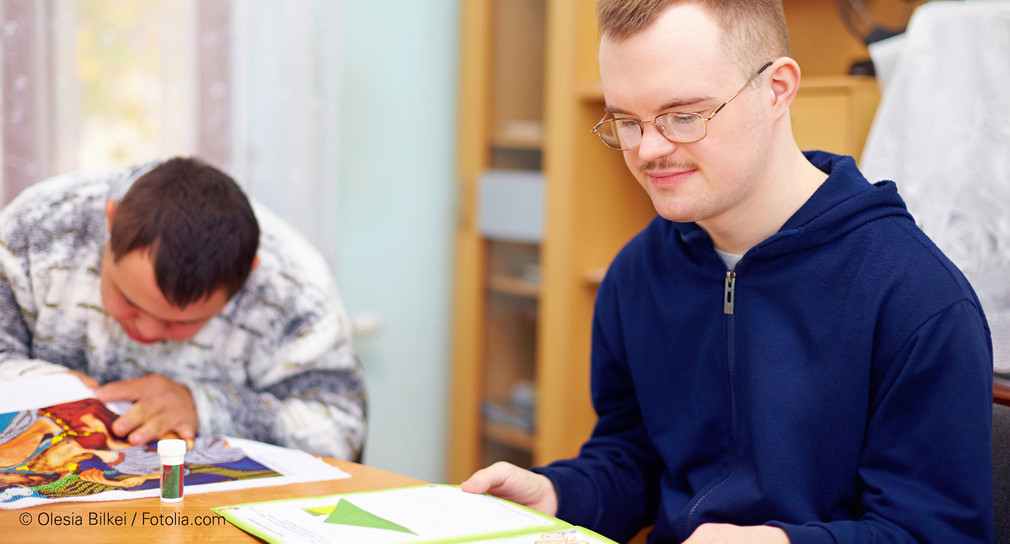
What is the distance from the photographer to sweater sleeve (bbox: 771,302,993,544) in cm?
88

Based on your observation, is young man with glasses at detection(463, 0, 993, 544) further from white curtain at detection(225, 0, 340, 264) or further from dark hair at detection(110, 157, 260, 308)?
white curtain at detection(225, 0, 340, 264)

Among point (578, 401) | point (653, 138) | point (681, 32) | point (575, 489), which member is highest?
point (681, 32)

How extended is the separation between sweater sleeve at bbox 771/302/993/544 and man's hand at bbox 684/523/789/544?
15 millimetres

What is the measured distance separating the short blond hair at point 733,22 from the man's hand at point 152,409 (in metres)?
0.75

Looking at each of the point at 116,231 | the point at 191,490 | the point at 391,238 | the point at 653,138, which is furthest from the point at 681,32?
the point at 391,238

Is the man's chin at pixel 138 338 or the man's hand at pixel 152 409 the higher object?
the man's chin at pixel 138 338

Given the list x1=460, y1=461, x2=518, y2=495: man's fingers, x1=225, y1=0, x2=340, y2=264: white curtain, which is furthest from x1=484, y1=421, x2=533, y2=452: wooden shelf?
x1=460, y1=461, x2=518, y2=495: man's fingers

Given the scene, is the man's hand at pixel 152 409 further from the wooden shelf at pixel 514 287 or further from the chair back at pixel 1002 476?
the wooden shelf at pixel 514 287

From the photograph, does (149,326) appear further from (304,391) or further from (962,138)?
(962,138)

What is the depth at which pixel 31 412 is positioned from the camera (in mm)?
1138

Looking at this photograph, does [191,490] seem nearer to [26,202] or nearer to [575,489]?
[575,489]

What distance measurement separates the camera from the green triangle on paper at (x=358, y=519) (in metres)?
0.90

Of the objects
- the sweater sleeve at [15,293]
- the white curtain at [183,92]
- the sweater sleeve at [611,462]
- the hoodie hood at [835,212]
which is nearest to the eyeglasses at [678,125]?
the hoodie hood at [835,212]

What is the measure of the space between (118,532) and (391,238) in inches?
80.7
